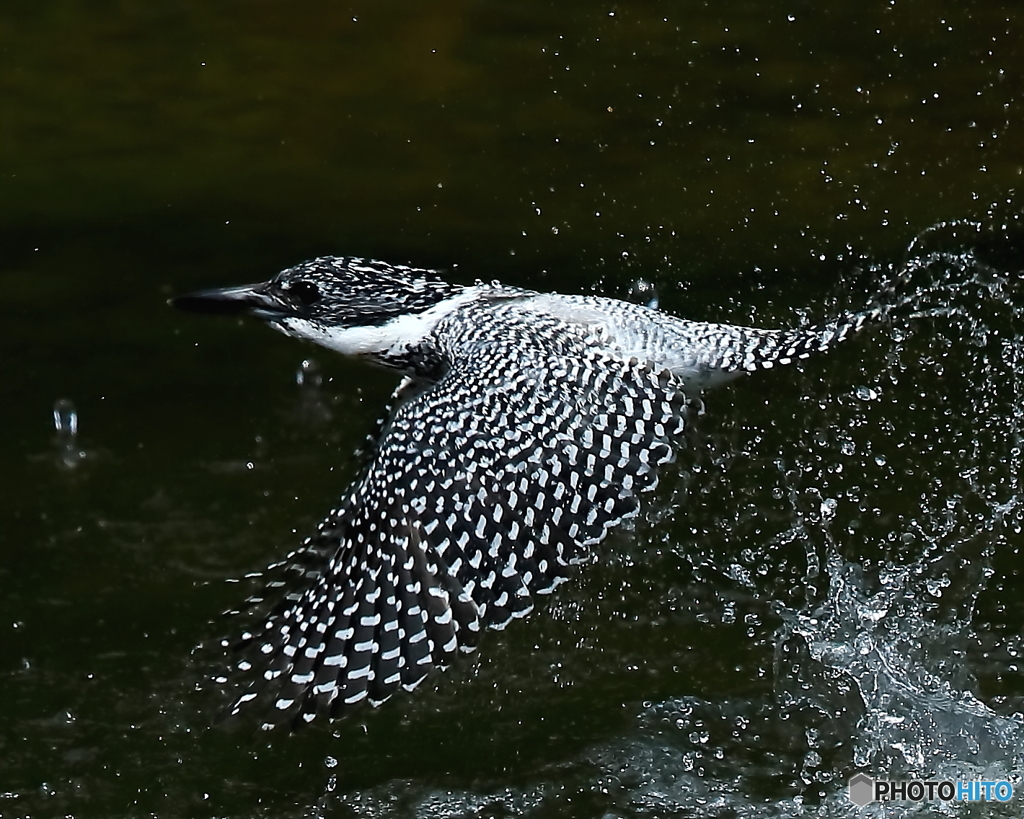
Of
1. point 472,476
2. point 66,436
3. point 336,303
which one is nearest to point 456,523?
point 472,476

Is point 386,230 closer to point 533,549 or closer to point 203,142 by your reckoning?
point 203,142

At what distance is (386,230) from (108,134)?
3.70 feet

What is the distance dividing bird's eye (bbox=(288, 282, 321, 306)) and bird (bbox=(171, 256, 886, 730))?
0.06 m

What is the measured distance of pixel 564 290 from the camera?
4.30 meters

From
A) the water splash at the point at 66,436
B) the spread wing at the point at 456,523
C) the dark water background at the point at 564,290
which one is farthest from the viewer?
the water splash at the point at 66,436

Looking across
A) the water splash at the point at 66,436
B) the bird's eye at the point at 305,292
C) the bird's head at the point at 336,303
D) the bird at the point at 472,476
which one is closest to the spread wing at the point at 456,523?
the bird at the point at 472,476

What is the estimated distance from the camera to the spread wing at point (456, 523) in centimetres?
217

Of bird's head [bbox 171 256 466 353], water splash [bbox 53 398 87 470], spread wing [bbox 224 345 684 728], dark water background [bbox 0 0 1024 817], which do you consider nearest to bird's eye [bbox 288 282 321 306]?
bird's head [bbox 171 256 466 353]

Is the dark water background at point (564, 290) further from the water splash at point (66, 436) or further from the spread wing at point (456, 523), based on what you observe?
the spread wing at point (456, 523)

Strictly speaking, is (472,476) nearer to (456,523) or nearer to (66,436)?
(456,523)

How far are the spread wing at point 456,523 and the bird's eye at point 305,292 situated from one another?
52 centimetres

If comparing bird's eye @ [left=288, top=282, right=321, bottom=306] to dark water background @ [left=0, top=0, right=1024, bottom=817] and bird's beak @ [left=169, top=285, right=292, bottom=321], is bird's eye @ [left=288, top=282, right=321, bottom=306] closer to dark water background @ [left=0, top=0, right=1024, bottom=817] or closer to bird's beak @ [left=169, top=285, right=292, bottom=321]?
bird's beak @ [left=169, top=285, right=292, bottom=321]

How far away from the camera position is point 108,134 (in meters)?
4.80

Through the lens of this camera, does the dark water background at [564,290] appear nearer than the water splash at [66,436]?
Yes
